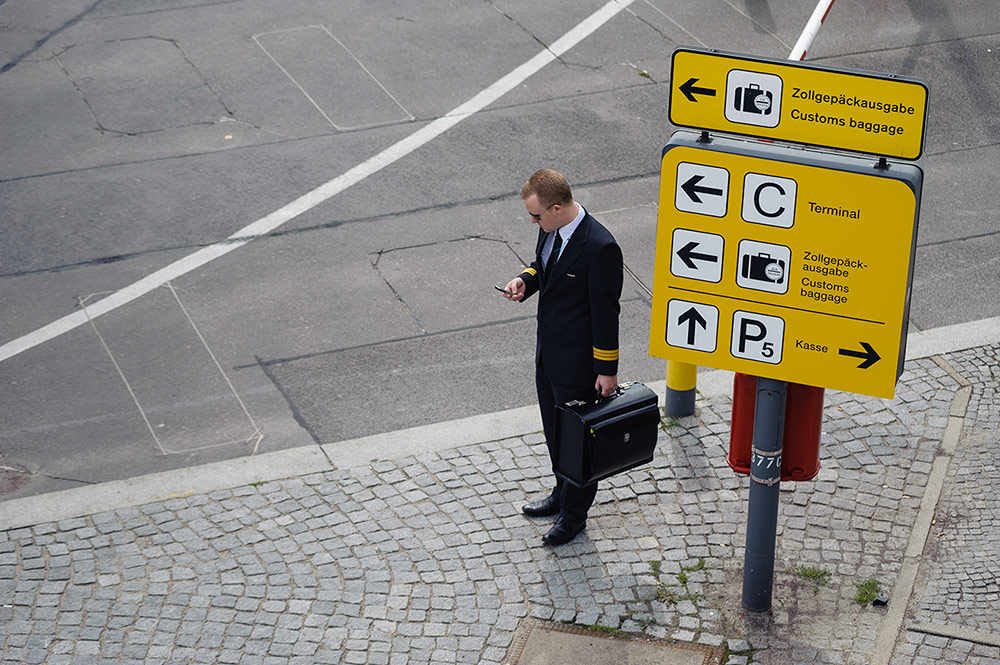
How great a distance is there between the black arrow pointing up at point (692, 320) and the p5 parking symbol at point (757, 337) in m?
0.16

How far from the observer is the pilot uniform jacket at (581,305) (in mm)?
6566

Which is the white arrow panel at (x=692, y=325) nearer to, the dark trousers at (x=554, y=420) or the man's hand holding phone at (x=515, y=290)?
the dark trousers at (x=554, y=420)

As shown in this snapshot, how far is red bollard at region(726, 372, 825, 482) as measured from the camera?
6.24 meters

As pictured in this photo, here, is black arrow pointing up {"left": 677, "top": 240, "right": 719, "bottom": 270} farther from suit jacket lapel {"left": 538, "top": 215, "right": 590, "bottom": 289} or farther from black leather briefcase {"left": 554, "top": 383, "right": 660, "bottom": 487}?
black leather briefcase {"left": 554, "top": 383, "right": 660, "bottom": 487}

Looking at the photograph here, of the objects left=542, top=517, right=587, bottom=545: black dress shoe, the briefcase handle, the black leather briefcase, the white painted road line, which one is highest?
the briefcase handle

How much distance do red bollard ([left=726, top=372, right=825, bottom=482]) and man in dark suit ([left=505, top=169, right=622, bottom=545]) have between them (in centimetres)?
72

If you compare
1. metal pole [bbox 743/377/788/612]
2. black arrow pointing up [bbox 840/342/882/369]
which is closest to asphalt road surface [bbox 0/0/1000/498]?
black arrow pointing up [bbox 840/342/882/369]

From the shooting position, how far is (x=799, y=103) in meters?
5.55

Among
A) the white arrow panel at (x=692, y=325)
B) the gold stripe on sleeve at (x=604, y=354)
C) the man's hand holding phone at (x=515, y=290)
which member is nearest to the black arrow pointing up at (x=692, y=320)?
the white arrow panel at (x=692, y=325)

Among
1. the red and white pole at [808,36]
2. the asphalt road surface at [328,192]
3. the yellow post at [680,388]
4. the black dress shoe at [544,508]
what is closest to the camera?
the black dress shoe at [544,508]

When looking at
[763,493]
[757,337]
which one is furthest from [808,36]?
[763,493]

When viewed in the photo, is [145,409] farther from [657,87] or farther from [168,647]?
[657,87]

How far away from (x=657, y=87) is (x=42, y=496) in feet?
25.7

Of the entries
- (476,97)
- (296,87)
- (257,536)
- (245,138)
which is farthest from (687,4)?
(257,536)
